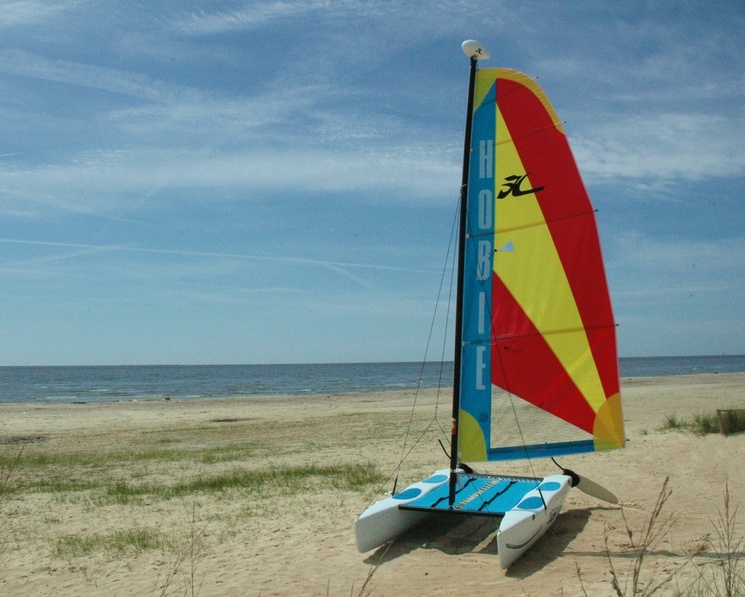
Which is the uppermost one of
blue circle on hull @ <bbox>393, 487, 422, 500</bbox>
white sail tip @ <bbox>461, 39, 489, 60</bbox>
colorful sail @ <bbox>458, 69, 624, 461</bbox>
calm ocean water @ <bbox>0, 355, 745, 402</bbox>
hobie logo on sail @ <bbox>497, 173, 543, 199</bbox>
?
white sail tip @ <bbox>461, 39, 489, 60</bbox>

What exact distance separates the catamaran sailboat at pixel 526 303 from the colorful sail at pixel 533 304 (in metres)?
0.01

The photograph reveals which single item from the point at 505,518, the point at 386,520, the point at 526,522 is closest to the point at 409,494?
the point at 386,520

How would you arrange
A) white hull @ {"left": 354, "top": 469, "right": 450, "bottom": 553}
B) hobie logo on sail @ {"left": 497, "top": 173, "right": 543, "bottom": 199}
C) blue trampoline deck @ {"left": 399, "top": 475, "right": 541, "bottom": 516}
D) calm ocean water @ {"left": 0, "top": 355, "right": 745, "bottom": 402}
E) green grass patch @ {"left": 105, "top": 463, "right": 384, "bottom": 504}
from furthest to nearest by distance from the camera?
calm ocean water @ {"left": 0, "top": 355, "right": 745, "bottom": 402} → green grass patch @ {"left": 105, "top": 463, "right": 384, "bottom": 504} → hobie logo on sail @ {"left": 497, "top": 173, "right": 543, "bottom": 199} → blue trampoline deck @ {"left": 399, "top": 475, "right": 541, "bottom": 516} → white hull @ {"left": 354, "top": 469, "right": 450, "bottom": 553}

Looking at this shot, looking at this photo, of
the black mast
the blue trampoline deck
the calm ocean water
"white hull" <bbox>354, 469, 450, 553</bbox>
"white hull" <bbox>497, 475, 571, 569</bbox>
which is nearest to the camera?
"white hull" <bbox>497, 475, 571, 569</bbox>

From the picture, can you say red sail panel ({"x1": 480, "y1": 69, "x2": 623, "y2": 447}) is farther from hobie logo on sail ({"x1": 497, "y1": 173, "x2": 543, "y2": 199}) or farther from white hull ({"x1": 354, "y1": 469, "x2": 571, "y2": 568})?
white hull ({"x1": 354, "y1": 469, "x2": 571, "y2": 568})

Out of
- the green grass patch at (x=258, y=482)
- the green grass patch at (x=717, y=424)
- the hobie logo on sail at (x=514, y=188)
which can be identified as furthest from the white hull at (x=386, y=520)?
the green grass patch at (x=717, y=424)

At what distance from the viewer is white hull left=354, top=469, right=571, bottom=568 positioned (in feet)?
19.3

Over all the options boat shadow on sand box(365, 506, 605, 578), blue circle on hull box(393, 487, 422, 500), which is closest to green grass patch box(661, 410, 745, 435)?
boat shadow on sand box(365, 506, 605, 578)

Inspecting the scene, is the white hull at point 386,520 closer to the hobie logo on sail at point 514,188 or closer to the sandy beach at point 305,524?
the sandy beach at point 305,524

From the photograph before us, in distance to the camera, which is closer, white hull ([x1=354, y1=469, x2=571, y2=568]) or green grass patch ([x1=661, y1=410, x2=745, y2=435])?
white hull ([x1=354, y1=469, x2=571, y2=568])

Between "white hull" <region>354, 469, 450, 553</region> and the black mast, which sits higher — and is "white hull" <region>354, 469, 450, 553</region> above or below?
below

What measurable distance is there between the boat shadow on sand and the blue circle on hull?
0.38 meters

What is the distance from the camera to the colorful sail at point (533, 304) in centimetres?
712

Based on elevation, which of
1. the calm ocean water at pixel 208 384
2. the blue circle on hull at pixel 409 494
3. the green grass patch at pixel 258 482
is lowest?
the calm ocean water at pixel 208 384
